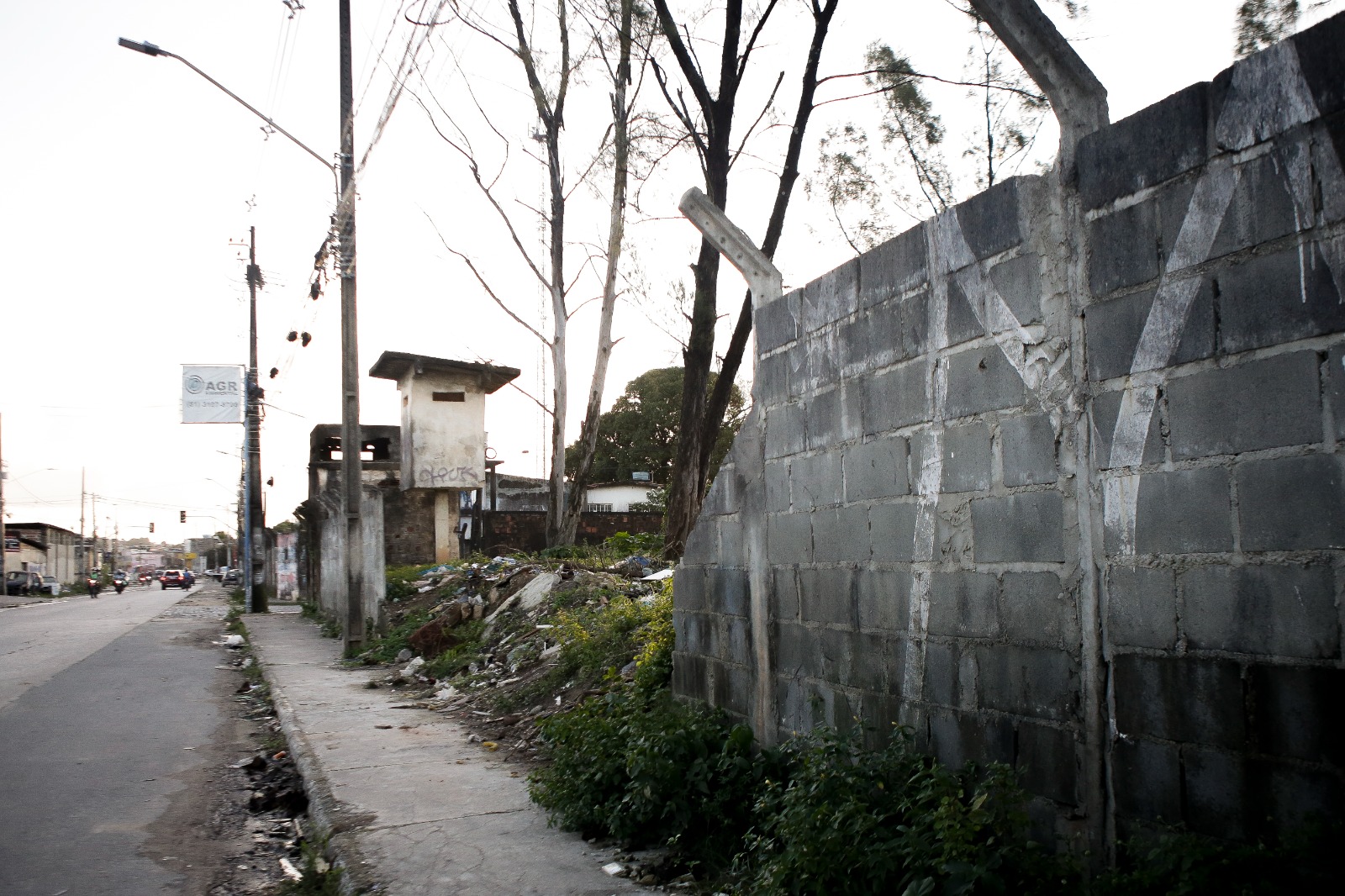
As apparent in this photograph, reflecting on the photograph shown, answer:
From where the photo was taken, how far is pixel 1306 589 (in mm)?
2490

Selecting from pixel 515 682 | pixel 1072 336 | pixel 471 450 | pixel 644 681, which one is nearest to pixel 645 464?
pixel 471 450

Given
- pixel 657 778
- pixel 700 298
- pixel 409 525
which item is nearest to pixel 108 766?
pixel 657 778

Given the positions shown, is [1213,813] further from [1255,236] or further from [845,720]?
[845,720]

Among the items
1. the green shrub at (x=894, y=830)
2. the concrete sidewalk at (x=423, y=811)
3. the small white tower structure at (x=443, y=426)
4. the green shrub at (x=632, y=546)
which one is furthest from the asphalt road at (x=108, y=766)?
the small white tower structure at (x=443, y=426)

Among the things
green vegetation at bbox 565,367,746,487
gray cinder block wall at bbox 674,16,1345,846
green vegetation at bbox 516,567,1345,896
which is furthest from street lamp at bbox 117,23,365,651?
green vegetation at bbox 565,367,746,487

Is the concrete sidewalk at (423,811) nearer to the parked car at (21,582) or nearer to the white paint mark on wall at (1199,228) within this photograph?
the white paint mark on wall at (1199,228)

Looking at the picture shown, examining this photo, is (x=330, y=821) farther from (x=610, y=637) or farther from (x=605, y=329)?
(x=605, y=329)

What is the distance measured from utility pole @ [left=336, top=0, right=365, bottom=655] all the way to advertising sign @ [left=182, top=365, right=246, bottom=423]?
28383 mm

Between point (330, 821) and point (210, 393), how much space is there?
3980 cm

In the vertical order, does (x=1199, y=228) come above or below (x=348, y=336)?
below

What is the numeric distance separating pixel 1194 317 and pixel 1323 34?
2.45 feet

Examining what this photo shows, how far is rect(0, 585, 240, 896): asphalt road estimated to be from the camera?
499 cm

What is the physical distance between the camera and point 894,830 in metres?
3.38

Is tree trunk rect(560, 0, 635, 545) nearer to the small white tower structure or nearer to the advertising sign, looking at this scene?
the small white tower structure
